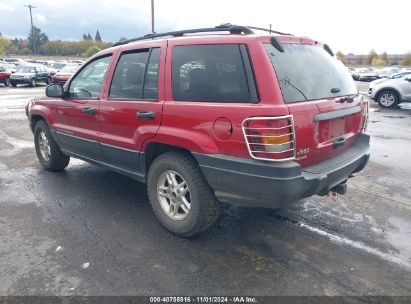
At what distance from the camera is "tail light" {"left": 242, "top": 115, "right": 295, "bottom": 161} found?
275 centimetres

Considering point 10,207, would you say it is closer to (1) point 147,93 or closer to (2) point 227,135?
(1) point 147,93

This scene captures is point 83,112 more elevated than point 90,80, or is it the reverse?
point 90,80

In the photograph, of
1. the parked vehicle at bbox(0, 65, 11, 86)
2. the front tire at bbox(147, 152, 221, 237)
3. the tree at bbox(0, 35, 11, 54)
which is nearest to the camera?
the front tire at bbox(147, 152, 221, 237)

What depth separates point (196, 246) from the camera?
3406mm

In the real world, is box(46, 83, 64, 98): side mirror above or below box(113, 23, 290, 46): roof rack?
below

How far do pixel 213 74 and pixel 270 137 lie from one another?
2.67ft

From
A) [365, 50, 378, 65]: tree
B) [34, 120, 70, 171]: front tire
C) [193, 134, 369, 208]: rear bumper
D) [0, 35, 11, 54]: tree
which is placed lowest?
[34, 120, 70, 171]: front tire

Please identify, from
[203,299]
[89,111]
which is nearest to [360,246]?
[203,299]

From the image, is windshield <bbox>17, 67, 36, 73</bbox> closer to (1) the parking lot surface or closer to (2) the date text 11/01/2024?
(1) the parking lot surface

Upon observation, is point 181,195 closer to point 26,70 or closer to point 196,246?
point 196,246

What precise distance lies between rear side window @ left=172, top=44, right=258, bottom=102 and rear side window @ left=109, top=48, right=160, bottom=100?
298 mm

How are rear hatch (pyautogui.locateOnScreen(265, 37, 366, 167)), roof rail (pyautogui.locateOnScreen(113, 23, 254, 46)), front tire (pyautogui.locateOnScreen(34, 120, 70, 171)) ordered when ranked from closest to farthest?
rear hatch (pyautogui.locateOnScreen(265, 37, 366, 167)), roof rail (pyautogui.locateOnScreen(113, 23, 254, 46)), front tire (pyautogui.locateOnScreen(34, 120, 70, 171))

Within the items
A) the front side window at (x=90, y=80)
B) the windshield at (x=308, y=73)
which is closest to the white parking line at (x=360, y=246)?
the windshield at (x=308, y=73)

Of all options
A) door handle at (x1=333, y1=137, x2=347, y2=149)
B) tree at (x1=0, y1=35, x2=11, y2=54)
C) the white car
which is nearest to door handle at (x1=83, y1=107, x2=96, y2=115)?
door handle at (x1=333, y1=137, x2=347, y2=149)
